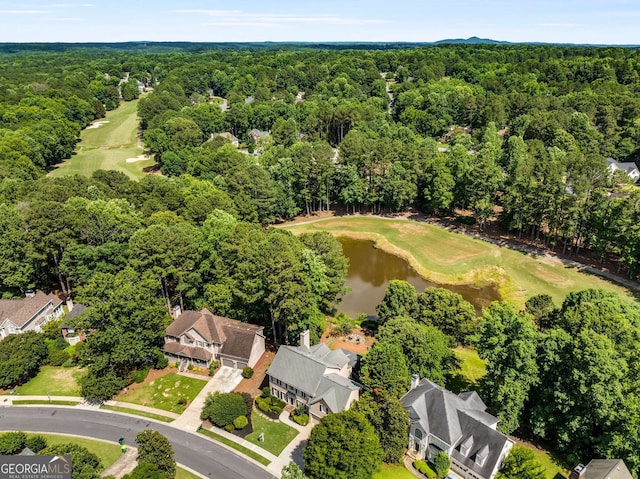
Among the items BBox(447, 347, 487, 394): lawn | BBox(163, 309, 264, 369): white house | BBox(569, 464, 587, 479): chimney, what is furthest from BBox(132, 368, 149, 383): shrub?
BBox(569, 464, 587, 479): chimney

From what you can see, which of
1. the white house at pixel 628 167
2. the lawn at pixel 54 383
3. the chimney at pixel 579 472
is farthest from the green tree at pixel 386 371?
the white house at pixel 628 167

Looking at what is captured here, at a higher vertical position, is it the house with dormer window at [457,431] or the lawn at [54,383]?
the house with dormer window at [457,431]

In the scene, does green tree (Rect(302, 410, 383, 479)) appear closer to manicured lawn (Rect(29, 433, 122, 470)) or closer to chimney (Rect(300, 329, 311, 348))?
chimney (Rect(300, 329, 311, 348))

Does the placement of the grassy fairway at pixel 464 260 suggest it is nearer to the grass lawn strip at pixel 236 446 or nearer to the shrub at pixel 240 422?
the shrub at pixel 240 422

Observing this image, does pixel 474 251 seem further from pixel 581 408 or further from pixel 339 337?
pixel 581 408

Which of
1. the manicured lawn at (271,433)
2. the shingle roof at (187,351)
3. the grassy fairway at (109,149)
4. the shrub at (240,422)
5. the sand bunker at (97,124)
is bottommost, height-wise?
the manicured lawn at (271,433)
